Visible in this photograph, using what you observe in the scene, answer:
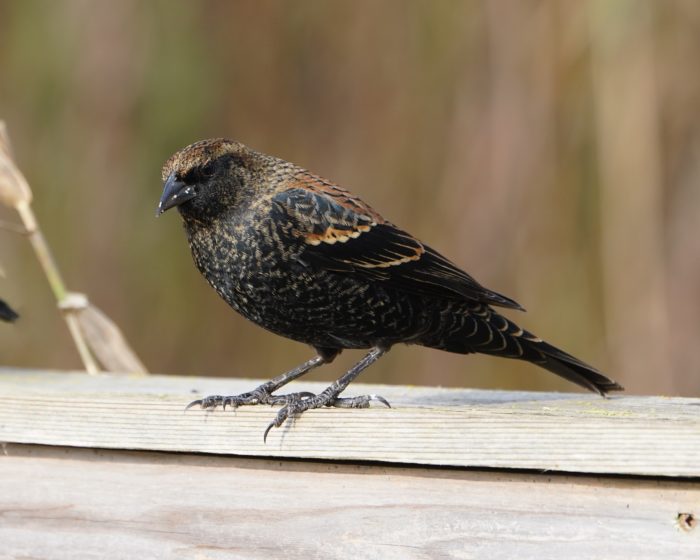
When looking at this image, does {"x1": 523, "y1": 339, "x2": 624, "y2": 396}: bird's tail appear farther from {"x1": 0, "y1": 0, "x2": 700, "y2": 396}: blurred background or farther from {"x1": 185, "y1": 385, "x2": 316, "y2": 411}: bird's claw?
{"x1": 0, "y1": 0, "x2": 700, "y2": 396}: blurred background

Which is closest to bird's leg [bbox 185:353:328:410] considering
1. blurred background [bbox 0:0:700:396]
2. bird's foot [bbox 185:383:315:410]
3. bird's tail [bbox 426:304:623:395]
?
bird's foot [bbox 185:383:315:410]

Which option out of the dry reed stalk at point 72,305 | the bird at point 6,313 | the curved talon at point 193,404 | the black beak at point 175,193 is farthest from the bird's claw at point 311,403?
the bird at point 6,313

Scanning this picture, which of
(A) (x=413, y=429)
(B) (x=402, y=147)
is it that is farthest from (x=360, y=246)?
(B) (x=402, y=147)

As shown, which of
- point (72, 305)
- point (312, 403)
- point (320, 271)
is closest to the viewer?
point (312, 403)

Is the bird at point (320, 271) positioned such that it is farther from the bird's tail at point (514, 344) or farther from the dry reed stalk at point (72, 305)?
the dry reed stalk at point (72, 305)

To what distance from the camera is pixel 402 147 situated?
4.89 metres

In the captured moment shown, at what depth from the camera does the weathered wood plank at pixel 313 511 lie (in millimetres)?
2162

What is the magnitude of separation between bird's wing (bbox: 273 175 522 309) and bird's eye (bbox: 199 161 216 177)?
0.20 m

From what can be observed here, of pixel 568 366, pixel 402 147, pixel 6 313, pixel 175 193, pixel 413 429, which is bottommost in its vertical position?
pixel 568 366

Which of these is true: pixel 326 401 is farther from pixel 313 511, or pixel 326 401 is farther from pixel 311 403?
pixel 313 511

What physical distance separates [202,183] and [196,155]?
9 centimetres

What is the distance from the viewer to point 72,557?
2.61 metres

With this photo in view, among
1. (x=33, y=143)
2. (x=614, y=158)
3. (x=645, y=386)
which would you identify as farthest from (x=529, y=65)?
(x=33, y=143)

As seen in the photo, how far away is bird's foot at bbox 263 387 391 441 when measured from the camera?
2.46m
